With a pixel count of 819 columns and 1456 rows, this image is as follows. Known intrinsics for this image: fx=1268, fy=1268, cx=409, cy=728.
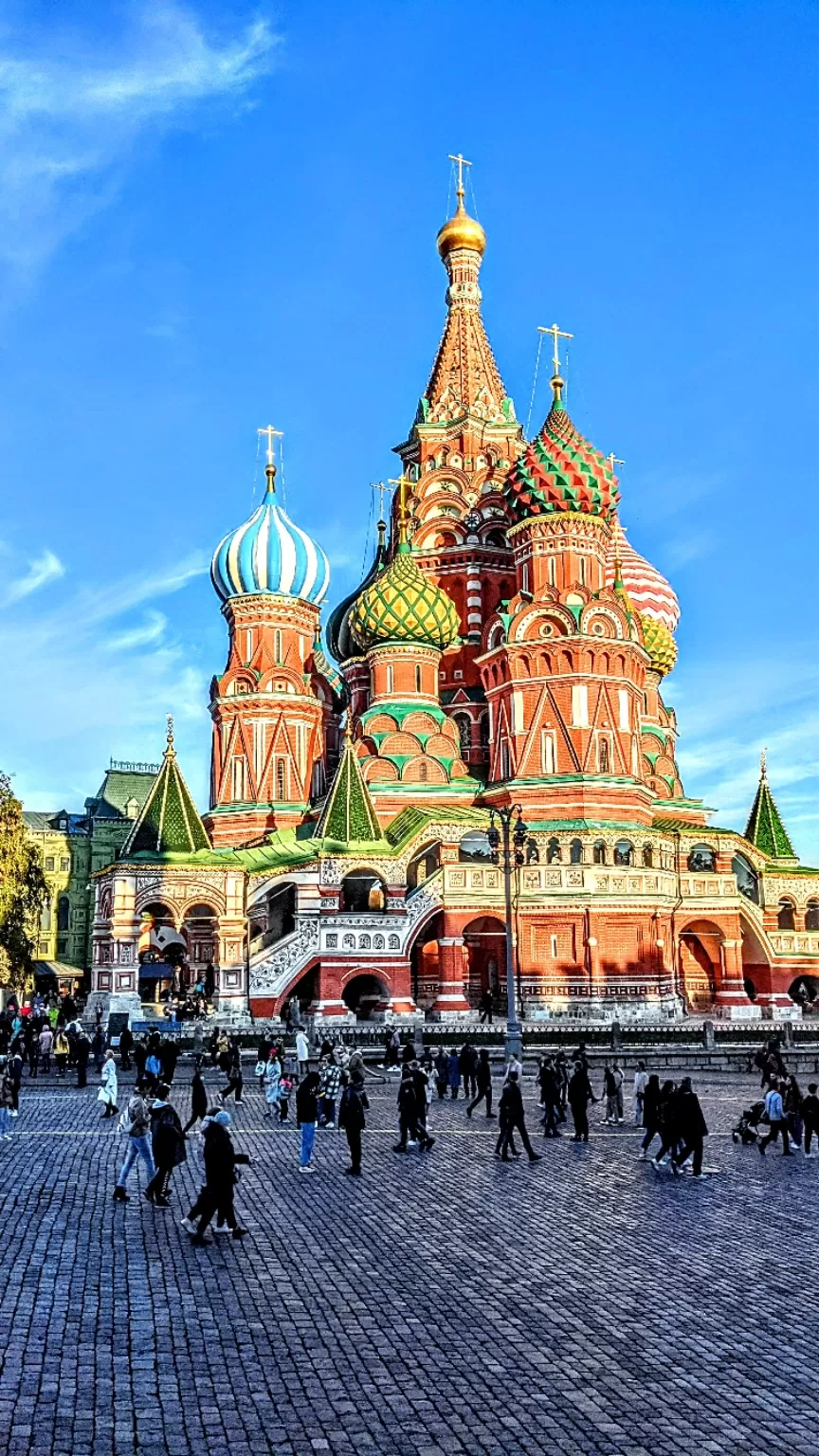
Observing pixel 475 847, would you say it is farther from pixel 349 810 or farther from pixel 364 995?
pixel 364 995

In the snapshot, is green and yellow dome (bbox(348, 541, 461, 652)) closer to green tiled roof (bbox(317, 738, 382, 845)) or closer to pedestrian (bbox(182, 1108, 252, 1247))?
green tiled roof (bbox(317, 738, 382, 845))

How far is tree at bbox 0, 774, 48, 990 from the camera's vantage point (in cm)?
3478

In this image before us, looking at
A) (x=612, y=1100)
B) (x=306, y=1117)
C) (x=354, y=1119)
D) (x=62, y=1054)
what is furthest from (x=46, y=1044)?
(x=354, y=1119)

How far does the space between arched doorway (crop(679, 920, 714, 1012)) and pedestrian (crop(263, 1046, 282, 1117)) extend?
76.9 feet

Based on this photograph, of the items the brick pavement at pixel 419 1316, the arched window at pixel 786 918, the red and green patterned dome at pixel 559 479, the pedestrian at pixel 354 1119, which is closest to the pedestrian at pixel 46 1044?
the brick pavement at pixel 419 1316

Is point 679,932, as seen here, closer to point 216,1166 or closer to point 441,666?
point 441,666

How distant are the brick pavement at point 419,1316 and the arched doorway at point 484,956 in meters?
25.4

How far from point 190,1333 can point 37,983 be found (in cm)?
5459

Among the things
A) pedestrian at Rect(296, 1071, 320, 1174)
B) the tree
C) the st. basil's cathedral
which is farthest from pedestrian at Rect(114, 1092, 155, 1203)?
the tree

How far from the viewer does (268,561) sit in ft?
168

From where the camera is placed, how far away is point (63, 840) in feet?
217

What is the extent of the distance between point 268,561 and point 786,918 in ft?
82.3

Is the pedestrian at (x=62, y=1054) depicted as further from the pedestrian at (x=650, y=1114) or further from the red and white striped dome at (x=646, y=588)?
the red and white striped dome at (x=646, y=588)

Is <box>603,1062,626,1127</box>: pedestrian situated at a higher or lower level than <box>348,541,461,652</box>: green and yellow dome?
lower
